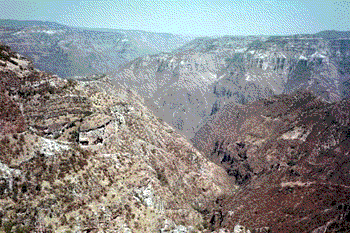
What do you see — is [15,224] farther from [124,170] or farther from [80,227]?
[124,170]

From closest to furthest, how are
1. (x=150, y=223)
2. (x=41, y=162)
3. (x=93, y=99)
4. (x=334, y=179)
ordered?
(x=41, y=162)
(x=150, y=223)
(x=93, y=99)
(x=334, y=179)

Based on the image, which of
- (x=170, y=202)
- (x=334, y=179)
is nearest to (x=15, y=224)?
(x=170, y=202)

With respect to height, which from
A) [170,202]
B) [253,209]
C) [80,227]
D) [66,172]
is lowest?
[253,209]

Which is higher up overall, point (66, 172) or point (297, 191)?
point (66, 172)

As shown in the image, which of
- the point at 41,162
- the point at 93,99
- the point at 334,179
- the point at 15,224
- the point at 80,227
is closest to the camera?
→ the point at 15,224

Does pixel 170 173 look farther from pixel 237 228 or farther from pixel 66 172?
pixel 66 172

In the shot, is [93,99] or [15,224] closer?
[15,224]
